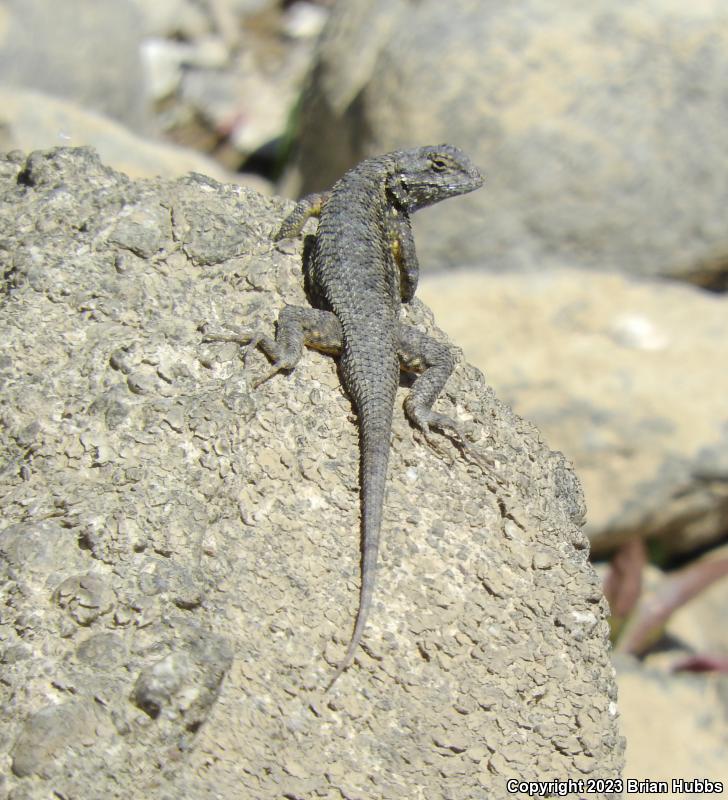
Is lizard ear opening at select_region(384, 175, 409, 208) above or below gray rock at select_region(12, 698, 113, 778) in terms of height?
above

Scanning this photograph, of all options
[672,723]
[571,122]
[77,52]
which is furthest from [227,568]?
[77,52]

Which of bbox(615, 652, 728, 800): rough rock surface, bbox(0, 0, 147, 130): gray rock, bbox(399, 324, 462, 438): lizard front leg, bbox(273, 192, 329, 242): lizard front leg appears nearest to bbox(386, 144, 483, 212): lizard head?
bbox(273, 192, 329, 242): lizard front leg

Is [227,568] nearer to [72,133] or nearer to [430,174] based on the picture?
[430,174]

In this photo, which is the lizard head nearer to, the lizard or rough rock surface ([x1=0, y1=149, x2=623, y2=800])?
the lizard

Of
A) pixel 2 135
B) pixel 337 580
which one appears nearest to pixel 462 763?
pixel 337 580

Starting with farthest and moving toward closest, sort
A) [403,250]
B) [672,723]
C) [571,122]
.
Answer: [571,122], [672,723], [403,250]

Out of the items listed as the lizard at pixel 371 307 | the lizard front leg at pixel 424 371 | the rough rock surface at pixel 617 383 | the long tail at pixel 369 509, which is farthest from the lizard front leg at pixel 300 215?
the rough rock surface at pixel 617 383

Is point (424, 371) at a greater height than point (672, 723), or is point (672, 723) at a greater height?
point (672, 723)

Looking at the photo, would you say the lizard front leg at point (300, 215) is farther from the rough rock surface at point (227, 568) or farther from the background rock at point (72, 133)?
the background rock at point (72, 133)
